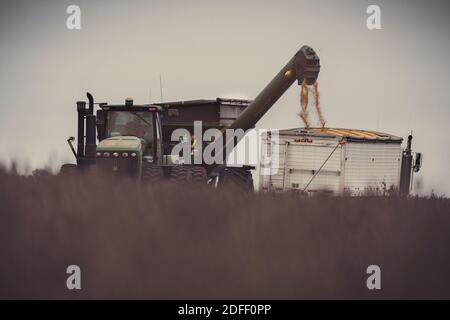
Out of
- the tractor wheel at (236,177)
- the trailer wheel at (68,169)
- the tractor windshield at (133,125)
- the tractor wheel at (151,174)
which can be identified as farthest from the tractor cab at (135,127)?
the tractor wheel at (236,177)

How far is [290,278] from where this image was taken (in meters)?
8.43

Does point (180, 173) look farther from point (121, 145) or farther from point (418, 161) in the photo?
point (418, 161)

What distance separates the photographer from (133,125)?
56.2 feet

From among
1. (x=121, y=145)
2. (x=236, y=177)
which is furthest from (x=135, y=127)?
(x=236, y=177)

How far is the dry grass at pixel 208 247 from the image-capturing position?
8273 millimetres

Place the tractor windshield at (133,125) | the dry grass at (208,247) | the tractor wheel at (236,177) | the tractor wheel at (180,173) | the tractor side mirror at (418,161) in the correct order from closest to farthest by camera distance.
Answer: the dry grass at (208,247)
the tractor wheel at (180,173)
the tractor windshield at (133,125)
the tractor wheel at (236,177)
the tractor side mirror at (418,161)

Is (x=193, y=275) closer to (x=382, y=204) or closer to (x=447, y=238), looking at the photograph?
(x=447, y=238)

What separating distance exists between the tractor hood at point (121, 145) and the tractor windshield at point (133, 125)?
375 mm

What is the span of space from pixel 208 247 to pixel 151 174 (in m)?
7.34

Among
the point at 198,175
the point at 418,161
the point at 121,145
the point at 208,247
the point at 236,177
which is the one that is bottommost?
the point at 208,247

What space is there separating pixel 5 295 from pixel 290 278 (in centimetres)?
356

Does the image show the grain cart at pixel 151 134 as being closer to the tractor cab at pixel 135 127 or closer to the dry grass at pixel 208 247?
the tractor cab at pixel 135 127

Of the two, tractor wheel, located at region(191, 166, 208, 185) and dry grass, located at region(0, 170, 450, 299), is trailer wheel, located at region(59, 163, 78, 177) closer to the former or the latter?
tractor wheel, located at region(191, 166, 208, 185)
